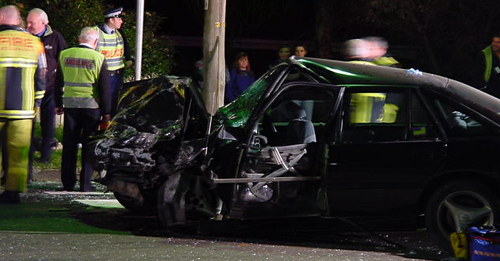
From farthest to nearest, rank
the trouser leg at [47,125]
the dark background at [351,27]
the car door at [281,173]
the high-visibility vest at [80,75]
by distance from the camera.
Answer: the dark background at [351,27] → the trouser leg at [47,125] → the high-visibility vest at [80,75] → the car door at [281,173]

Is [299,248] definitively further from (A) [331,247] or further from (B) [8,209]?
(B) [8,209]

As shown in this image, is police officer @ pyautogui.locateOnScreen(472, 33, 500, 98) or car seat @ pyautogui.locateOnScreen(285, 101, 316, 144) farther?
police officer @ pyautogui.locateOnScreen(472, 33, 500, 98)

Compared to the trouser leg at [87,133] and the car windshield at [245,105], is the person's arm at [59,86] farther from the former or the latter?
the car windshield at [245,105]

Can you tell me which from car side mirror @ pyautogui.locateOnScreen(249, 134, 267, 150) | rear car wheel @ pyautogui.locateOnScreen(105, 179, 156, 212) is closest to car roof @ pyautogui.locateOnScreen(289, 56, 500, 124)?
car side mirror @ pyautogui.locateOnScreen(249, 134, 267, 150)

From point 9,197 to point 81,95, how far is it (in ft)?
4.66

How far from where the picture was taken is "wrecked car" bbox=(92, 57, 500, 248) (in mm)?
8172

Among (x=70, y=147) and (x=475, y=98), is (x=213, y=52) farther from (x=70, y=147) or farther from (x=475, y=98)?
(x=475, y=98)

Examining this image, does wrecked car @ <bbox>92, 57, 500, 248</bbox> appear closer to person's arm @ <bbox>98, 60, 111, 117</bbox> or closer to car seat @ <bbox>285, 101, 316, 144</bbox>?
car seat @ <bbox>285, 101, 316, 144</bbox>

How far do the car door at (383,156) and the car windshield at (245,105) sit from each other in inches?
30.2

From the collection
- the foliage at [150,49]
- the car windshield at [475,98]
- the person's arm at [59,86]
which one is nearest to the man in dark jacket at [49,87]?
the person's arm at [59,86]

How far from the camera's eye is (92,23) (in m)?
15.8

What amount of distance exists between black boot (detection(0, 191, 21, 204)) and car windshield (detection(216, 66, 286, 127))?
2.54 metres

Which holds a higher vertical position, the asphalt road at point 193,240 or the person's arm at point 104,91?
the person's arm at point 104,91

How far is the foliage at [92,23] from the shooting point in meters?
15.6
